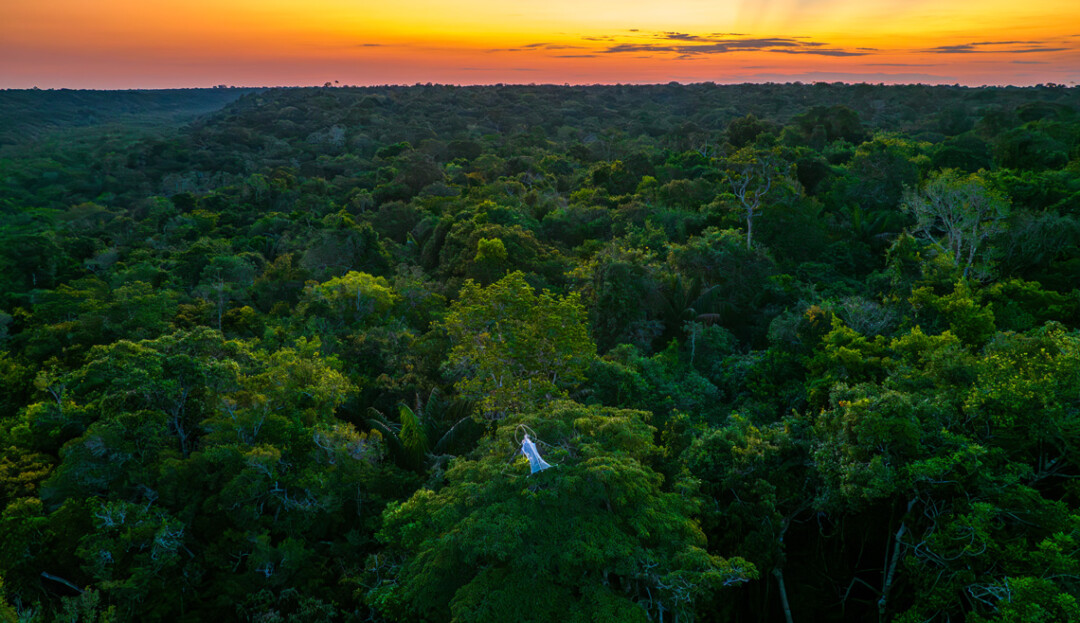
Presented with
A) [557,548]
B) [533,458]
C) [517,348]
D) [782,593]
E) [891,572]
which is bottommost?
[782,593]

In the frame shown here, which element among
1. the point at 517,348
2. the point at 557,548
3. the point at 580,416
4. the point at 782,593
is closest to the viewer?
the point at 557,548

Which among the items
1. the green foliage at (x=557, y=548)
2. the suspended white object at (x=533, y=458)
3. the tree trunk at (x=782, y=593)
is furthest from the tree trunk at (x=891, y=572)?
the suspended white object at (x=533, y=458)

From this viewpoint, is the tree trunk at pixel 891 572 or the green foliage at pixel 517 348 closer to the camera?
the tree trunk at pixel 891 572

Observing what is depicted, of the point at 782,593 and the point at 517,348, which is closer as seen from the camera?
the point at 782,593

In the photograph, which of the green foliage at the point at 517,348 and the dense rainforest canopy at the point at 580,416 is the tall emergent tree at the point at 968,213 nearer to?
the dense rainforest canopy at the point at 580,416

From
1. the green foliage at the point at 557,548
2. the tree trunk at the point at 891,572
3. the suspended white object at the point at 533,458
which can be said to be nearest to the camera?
the green foliage at the point at 557,548

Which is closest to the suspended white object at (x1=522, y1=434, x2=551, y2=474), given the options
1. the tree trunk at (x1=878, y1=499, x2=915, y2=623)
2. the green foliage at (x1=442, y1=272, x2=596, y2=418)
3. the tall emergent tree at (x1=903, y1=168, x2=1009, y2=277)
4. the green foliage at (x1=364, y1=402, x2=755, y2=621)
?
the green foliage at (x1=364, y1=402, x2=755, y2=621)

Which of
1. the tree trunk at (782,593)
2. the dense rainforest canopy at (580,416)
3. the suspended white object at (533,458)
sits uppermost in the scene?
the suspended white object at (533,458)

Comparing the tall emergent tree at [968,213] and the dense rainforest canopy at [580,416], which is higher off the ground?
the tall emergent tree at [968,213]

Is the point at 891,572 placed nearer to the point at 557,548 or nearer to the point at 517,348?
the point at 557,548

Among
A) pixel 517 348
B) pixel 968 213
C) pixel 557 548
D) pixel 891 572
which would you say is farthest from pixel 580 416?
pixel 968 213
